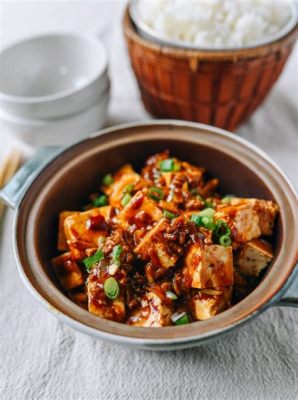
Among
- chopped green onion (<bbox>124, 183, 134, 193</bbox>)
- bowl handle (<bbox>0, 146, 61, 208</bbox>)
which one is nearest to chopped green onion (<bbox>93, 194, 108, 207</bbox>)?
chopped green onion (<bbox>124, 183, 134, 193</bbox>)

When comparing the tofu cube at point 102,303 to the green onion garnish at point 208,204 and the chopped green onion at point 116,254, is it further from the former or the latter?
the green onion garnish at point 208,204

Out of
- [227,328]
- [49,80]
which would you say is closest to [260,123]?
[49,80]

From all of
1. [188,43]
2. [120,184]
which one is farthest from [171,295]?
[188,43]

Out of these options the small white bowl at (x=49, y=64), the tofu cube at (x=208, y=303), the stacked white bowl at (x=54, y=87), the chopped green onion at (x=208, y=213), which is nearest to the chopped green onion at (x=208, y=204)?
the chopped green onion at (x=208, y=213)

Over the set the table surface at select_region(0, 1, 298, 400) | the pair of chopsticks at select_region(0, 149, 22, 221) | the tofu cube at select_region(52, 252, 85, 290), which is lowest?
the table surface at select_region(0, 1, 298, 400)

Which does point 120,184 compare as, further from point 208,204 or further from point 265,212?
point 265,212

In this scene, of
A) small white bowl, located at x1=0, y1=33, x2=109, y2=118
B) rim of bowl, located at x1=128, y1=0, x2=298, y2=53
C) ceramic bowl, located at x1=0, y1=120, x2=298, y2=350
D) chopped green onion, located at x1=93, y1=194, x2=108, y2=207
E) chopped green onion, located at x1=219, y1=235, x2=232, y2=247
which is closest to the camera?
ceramic bowl, located at x1=0, y1=120, x2=298, y2=350

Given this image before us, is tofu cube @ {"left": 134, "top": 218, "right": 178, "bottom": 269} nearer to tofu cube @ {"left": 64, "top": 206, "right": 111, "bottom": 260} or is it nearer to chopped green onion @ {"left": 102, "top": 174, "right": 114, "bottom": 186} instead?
tofu cube @ {"left": 64, "top": 206, "right": 111, "bottom": 260}
